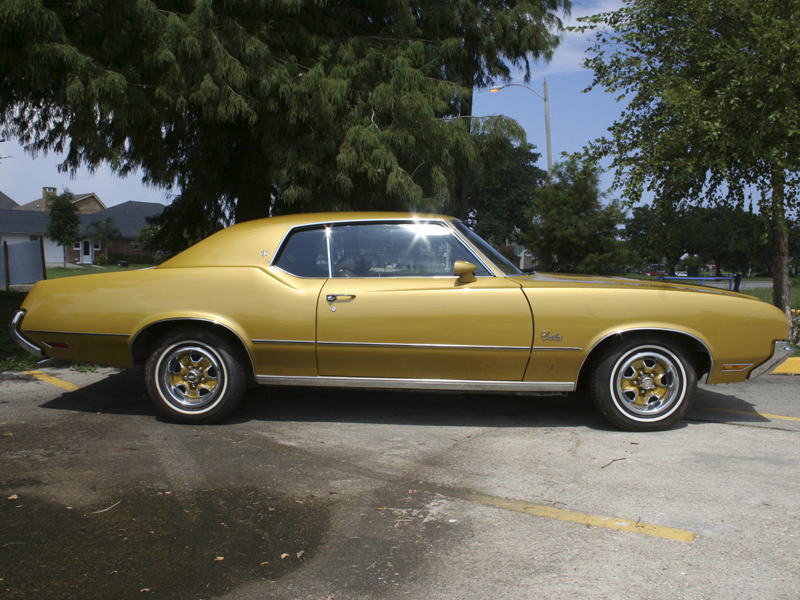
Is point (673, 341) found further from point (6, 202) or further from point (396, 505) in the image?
point (6, 202)

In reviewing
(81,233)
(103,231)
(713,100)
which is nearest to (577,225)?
(713,100)

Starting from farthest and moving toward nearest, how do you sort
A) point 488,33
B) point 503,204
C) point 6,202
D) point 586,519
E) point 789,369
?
1. point 6,202
2. point 503,204
3. point 488,33
4. point 789,369
5. point 586,519

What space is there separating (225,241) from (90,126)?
453 cm

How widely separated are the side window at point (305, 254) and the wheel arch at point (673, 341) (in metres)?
1.98

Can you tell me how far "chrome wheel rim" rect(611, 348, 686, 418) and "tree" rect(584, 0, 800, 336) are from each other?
4.45 m

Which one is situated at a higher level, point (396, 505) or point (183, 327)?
point (183, 327)

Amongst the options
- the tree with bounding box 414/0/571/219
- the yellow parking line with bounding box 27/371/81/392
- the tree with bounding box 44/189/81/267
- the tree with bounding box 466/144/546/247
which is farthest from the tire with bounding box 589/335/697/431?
the tree with bounding box 44/189/81/267

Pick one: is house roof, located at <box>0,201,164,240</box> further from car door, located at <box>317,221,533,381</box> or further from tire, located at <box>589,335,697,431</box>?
tire, located at <box>589,335,697,431</box>

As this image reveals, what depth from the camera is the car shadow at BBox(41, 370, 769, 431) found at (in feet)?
16.6

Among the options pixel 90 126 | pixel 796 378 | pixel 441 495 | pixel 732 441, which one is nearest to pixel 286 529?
pixel 441 495

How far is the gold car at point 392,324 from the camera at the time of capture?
15.1 ft

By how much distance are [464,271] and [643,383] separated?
57.8 inches

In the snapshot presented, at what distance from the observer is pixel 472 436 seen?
4.61 metres

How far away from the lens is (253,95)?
9.37 metres
